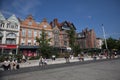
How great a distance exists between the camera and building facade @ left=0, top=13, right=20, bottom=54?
125ft

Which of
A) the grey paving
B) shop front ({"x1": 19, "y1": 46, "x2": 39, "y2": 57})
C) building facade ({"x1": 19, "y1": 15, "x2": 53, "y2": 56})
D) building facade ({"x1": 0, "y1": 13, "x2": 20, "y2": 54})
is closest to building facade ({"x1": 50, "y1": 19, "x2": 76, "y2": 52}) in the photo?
building facade ({"x1": 19, "y1": 15, "x2": 53, "y2": 56})

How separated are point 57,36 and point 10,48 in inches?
770

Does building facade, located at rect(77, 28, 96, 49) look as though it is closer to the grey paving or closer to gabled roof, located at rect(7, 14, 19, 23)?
gabled roof, located at rect(7, 14, 19, 23)

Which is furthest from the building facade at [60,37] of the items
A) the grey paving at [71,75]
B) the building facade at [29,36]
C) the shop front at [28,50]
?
the grey paving at [71,75]

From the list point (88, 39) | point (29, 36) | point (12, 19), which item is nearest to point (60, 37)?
point (29, 36)

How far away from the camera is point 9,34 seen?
131 ft

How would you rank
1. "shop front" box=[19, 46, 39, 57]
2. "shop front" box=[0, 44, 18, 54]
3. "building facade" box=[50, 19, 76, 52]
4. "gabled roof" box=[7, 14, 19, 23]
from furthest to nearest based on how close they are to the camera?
"building facade" box=[50, 19, 76, 52], "shop front" box=[19, 46, 39, 57], "gabled roof" box=[7, 14, 19, 23], "shop front" box=[0, 44, 18, 54]

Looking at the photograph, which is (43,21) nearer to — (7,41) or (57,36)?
(57,36)

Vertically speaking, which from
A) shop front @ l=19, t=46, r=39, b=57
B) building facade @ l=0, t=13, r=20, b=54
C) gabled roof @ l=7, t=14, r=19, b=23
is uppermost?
gabled roof @ l=7, t=14, r=19, b=23

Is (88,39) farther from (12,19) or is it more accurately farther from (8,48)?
(8,48)

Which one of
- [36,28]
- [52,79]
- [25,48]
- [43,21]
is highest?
[43,21]

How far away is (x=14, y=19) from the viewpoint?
4147 cm

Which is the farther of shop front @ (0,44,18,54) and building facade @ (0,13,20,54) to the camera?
building facade @ (0,13,20,54)

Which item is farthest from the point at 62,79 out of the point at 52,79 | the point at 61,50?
the point at 61,50
